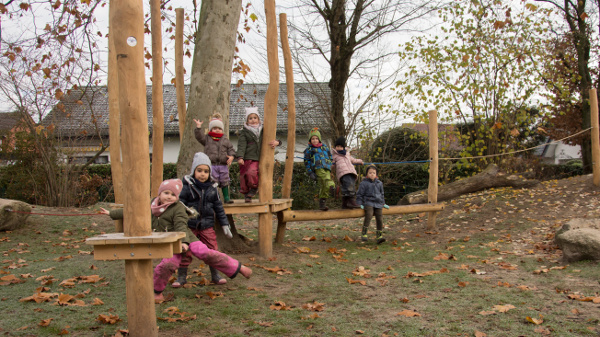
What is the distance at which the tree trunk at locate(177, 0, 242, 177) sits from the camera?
6590 millimetres

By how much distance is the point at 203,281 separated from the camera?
5.36 m

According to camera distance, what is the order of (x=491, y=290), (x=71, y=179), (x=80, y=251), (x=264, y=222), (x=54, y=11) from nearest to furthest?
(x=491, y=290) → (x=264, y=222) → (x=80, y=251) → (x=54, y=11) → (x=71, y=179)

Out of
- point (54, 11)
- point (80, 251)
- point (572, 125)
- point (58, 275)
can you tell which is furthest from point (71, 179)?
point (572, 125)

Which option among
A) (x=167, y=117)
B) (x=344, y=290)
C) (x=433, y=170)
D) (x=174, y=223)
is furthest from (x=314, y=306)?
(x=167, y=117)

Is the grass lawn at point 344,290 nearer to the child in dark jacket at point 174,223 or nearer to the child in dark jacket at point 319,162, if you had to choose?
the child in dark jacket at point 174,223

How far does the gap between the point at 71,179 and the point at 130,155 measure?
9908mm

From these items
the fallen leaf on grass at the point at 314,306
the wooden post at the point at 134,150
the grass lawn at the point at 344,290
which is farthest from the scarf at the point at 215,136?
the wooden post at the point at 134,150

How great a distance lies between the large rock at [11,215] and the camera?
8859 mm

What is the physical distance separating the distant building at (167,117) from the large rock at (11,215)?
2703 mm

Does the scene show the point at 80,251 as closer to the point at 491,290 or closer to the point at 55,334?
the point at 55,334

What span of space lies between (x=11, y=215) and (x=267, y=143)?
5.40 m

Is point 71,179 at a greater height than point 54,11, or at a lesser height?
lesser

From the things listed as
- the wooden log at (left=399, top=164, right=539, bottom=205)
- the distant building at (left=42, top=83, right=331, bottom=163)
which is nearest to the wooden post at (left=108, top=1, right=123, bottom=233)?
the distant building at (left=42, top=83, right=331, bottom=163)

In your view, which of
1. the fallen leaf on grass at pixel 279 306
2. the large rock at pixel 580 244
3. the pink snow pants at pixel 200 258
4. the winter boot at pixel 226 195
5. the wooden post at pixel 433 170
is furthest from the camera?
the wooden post at pixel 433 170
